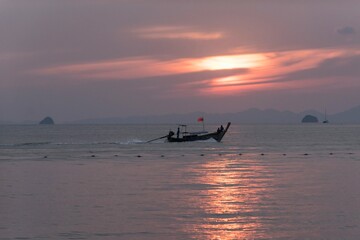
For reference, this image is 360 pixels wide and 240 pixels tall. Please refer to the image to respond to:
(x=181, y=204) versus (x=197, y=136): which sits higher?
(x=197, y=136)

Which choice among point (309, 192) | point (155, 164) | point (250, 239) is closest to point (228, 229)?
point (250, 239)

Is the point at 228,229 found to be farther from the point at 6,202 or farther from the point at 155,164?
the point at 155,164

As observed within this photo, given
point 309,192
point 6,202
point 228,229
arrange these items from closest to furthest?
point 228,229, point 6,202, point 309,192

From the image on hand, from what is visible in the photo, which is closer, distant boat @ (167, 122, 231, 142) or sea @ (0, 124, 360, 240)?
sea @ (0, 124, 360, 240)

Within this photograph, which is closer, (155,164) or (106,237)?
(106,237)

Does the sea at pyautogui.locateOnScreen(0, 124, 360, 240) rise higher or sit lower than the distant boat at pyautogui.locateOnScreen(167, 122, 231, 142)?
lower

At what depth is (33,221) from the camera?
2978cm

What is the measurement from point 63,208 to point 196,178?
17.3 meters

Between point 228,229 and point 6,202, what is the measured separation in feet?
45.4

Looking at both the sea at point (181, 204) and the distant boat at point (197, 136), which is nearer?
the sea at point (181, 204)

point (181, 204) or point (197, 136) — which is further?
point (197, 136)

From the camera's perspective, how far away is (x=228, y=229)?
87.4ft

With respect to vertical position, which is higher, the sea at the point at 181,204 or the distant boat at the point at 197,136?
the distant boat at the point at 197,136

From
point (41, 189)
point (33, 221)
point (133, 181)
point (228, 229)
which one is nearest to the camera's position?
point (228, 229)
